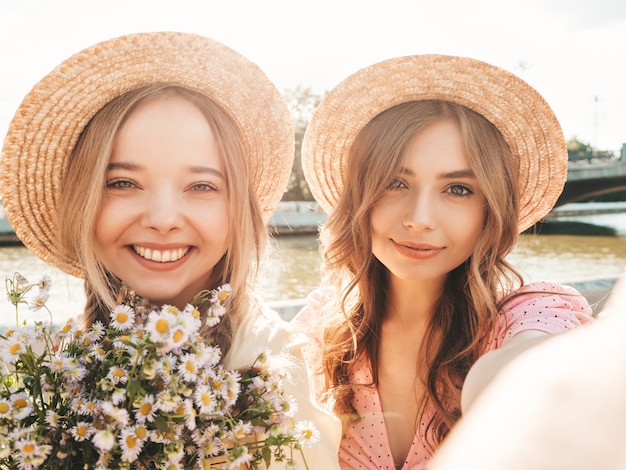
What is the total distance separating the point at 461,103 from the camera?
7.11 ft

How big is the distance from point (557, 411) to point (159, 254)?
5.40ft

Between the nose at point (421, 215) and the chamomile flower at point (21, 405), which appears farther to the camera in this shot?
the nose at point (421, 215)

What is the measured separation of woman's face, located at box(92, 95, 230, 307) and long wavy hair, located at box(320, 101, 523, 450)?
0.62 m

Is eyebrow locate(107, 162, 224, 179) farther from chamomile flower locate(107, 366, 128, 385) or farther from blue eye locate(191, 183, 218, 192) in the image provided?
chamomile flower locate(107, 366, 128, 385)

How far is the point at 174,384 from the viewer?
1104 mm

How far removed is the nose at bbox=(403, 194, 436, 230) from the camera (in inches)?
77.8

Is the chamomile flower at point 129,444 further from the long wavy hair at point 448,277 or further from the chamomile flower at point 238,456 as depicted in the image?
the long wavy hair at point 448,277

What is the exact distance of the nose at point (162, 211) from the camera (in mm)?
1752

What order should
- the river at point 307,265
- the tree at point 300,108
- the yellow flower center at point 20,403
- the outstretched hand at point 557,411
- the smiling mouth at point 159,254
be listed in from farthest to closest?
1. the tree at point 300,108
2. the river at point 307,265
3. the smiling mouth at point 159,254
4. the yellow flower center at point 20,403
5. the outstretched hand at point 557,411

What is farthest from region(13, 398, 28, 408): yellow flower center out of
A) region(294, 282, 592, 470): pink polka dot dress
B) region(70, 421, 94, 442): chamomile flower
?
region(294, 282, 592, 470): pink polka dot dress

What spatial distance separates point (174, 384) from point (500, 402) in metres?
0.84

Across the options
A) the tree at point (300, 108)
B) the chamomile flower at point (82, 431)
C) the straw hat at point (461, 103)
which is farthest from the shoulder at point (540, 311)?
the tree at point (300, 108)

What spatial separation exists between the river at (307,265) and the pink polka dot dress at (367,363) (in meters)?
2.73

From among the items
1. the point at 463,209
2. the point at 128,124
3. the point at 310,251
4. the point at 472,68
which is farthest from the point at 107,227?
the point at 310,251
